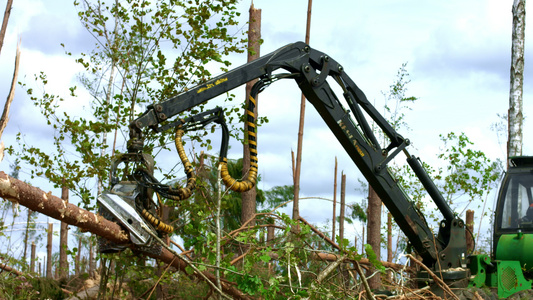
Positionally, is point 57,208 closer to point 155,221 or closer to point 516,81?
point 155,221

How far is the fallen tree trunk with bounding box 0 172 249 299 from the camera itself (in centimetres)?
437

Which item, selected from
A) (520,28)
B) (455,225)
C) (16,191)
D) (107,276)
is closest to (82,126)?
(107,276)

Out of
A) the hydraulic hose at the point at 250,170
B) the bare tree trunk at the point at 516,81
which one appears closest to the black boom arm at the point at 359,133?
the hydraulic hose at the point at 250,170

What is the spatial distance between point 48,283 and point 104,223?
520cm

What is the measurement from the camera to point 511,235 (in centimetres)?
793

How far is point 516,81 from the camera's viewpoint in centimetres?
1344

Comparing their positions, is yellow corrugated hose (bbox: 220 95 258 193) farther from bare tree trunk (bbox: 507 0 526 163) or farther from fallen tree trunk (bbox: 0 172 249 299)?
bare tree trunk (bbox: 507 0 526 163)

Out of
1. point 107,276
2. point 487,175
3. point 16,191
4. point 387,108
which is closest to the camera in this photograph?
point 16,191

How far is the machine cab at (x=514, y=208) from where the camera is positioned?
8008 millimetres

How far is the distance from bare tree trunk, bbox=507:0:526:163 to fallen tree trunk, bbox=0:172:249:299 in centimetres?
1028

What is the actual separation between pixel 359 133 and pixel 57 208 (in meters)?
4.23

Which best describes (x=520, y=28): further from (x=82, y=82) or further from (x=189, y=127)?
(x=82, y=82)

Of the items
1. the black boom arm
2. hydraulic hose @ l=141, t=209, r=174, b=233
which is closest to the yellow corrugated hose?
the black boom arm

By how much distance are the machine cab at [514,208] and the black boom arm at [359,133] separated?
0.53 metres
